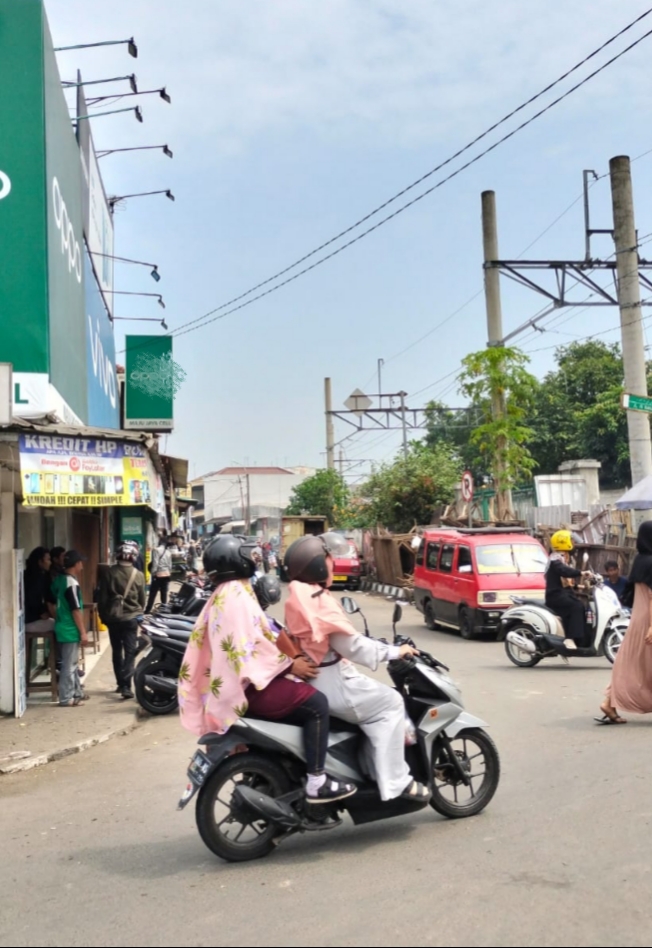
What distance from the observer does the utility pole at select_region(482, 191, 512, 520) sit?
22938 millimetres

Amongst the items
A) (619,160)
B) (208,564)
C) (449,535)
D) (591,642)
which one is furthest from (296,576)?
(619,160)

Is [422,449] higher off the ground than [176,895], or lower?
higher

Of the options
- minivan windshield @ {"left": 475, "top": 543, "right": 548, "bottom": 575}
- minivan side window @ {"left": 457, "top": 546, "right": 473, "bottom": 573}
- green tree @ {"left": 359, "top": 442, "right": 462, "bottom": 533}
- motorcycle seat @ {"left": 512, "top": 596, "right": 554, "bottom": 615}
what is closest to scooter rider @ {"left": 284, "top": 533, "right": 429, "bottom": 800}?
motorcycle seat @ {"left": 512, "top": 596, "right": 554, "bottom": 615}

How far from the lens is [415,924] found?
4203 millimetres

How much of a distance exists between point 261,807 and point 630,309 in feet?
48.7

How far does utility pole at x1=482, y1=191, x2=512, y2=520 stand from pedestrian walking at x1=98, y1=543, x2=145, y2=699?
1364 centimetres

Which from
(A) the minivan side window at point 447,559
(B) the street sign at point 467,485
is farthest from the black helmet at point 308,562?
(B) the street sign at point 467,485

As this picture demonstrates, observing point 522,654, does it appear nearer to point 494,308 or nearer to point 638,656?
point 638,656

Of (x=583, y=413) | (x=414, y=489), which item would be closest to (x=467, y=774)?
(x=414, y=489)

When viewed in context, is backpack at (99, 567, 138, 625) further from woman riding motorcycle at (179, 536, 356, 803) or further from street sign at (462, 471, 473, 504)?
street sign at (462, 471, 473, 504)

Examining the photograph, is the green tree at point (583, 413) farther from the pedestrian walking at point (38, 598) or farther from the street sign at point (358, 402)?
the pedestrian walking at point (38, 598)

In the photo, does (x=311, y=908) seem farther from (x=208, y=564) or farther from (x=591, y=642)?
(x=591, y=642)

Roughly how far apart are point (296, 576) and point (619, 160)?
15534mm

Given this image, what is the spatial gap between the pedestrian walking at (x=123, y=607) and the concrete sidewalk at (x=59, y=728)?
346 mm
